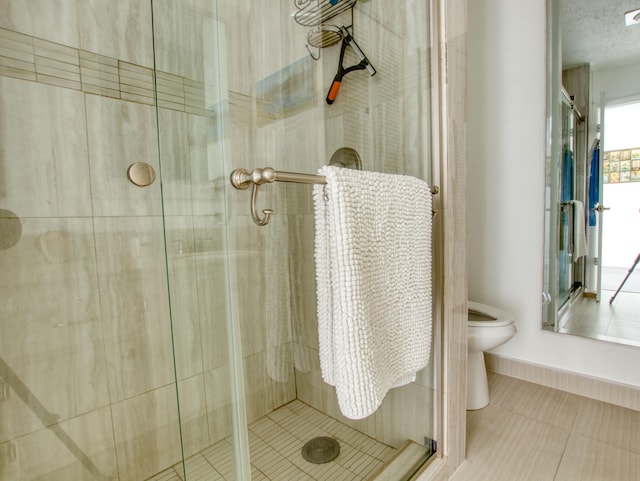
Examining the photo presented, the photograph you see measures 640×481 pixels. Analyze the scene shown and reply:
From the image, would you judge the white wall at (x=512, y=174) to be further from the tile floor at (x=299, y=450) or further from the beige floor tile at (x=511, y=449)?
the tile floor at (x=299, y=450)

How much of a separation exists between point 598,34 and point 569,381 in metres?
1.74

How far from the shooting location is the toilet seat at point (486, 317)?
61.2 inches

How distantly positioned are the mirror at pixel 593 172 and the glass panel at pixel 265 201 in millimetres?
1137

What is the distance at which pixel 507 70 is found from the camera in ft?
6.25

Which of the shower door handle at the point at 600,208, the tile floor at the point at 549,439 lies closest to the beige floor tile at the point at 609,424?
the tile floor at the point at 549,439

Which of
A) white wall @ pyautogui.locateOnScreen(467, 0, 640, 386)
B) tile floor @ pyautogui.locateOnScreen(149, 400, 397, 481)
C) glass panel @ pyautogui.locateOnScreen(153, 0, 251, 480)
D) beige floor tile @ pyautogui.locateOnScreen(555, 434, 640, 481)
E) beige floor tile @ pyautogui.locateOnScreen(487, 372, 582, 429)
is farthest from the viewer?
white wall @ pyautogui.locateOnScreen(467, 0, 640, 386)

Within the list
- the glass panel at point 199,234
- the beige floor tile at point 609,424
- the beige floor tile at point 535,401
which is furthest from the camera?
the beige floor tile at point 535,401

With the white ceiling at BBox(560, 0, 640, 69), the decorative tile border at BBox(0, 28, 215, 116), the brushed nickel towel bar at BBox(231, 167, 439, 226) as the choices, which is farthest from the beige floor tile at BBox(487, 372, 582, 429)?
the decorative tile border at BBox(0, 28, 215, 116)

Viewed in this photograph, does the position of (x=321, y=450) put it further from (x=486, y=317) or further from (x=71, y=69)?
(x=71, y=69)

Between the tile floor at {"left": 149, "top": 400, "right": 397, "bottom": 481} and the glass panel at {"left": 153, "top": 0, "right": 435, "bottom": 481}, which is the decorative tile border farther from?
the tile floor at {"left": 149, "top": 400, "right": 397, "bottom": 481}

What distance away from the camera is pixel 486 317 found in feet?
5.64

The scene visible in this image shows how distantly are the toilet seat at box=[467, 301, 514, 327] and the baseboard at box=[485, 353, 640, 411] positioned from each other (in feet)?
1.35

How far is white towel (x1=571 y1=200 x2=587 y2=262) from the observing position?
1.76m

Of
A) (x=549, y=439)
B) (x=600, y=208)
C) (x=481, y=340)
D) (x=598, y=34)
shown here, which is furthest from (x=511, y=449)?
(x=598, y=34)
